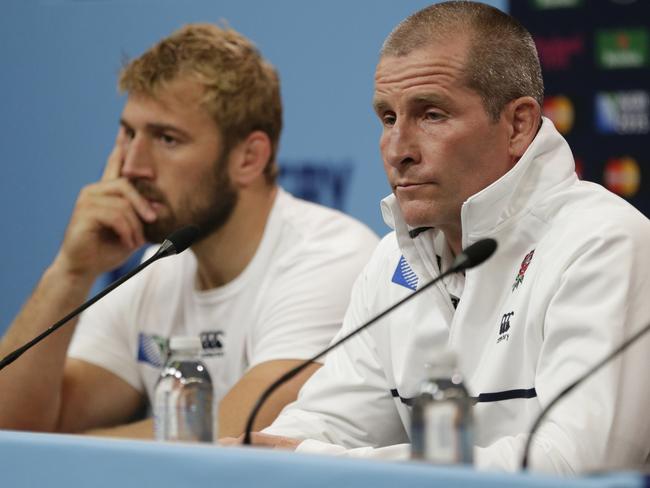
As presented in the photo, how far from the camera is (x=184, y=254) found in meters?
3.40

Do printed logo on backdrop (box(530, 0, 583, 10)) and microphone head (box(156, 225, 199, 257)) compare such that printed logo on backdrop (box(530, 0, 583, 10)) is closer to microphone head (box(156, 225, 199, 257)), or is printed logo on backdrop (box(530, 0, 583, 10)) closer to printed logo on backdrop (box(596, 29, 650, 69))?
printed logo on backdrop (box(596, 29, 650, 69))

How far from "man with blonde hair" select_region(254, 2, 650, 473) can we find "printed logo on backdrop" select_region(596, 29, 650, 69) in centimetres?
64

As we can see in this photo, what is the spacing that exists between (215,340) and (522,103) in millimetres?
1285

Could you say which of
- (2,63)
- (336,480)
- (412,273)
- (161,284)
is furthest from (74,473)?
(2,63)

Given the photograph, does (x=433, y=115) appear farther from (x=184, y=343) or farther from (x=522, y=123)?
(x=184, y=343)

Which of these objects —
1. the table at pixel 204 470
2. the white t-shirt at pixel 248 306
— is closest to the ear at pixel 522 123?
the white t-shirt at pixel 248 306

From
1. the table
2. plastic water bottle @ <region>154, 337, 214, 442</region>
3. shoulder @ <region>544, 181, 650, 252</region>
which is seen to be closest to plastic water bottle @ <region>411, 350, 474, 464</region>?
the table

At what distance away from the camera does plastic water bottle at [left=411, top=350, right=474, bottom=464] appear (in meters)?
1.33

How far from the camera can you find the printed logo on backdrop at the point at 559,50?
2873 mm

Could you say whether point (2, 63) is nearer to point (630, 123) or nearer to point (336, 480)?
point (630, 123)

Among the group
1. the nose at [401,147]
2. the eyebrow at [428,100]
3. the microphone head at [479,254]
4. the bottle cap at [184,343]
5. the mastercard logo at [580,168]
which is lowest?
the bottle cap at [184,343]

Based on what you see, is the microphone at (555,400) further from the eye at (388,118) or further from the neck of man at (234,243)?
the neck of man at (234,243)

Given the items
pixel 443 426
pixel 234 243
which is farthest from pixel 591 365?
pixel 234 243

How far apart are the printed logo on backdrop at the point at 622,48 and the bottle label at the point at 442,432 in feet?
5.62
